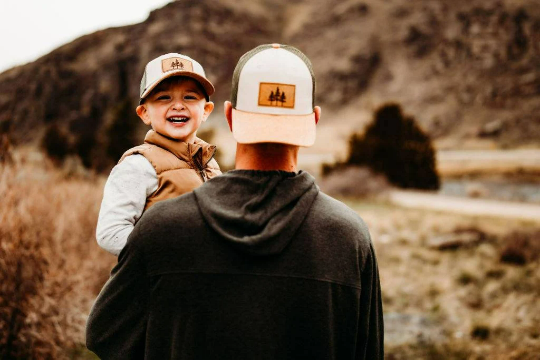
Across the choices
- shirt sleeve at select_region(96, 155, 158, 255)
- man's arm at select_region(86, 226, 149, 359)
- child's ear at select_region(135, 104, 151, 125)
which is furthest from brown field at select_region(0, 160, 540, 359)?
man's arm at select_region(86, 226, 149, 359)

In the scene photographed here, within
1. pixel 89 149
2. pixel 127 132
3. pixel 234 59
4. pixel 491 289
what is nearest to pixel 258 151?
pixel 491 289

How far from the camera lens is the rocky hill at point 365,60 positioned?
75375 millimetres

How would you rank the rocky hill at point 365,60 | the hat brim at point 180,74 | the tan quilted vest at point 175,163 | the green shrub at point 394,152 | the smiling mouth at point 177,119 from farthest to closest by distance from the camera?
the rocky hill at point 365,60 < the green shrub at point 394,152 < the smiling mouth at point 177,119 < the hat brim at point 180,74 < the tan quilted vest at point 175,163

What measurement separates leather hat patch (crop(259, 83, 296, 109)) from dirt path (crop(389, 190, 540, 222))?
1464cm

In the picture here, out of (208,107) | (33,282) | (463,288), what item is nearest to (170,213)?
(208,107)

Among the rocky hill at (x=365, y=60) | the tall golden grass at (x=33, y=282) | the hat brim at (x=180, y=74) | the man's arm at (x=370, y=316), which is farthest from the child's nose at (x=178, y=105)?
the rocky hill at (x=365, y=60)

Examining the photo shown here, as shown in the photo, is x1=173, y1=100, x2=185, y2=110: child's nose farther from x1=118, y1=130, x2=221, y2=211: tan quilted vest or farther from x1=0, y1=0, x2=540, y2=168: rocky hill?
x1=0, y1=0, x2=540, y2=168: rocky hill

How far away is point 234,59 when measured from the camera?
11419 cm

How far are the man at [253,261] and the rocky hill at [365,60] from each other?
6397 centimetres

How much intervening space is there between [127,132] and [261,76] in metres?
21.3

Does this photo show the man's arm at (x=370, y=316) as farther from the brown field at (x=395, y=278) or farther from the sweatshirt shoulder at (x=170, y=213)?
the brown field at (x=395, y=278)

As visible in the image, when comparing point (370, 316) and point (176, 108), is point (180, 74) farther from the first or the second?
point (370, 316)

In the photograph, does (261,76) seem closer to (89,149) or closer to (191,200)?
(191,200)

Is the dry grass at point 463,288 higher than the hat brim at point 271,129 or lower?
lower
